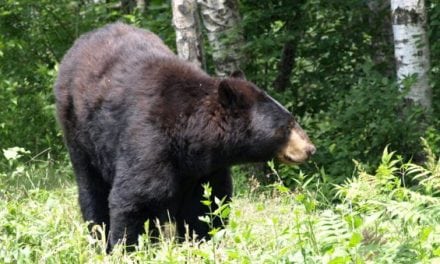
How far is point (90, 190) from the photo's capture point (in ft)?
23.4

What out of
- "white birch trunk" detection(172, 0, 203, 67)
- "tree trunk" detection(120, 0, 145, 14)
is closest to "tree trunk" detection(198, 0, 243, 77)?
"white birch trunk" detection(172, 0, 203, 67)

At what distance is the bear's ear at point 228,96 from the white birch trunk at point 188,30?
201 cm

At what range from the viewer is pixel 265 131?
6348mm

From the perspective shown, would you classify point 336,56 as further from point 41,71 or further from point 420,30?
point 41,71

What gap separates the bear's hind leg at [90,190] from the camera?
7.07 m

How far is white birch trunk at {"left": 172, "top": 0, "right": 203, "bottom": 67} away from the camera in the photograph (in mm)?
8242

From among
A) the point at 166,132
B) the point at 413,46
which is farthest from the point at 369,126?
the point at 166,132

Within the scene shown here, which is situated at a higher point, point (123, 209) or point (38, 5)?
point (38, 5)

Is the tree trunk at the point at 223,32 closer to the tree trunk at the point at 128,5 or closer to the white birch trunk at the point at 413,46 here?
the white birch trunk at the point at 413,46

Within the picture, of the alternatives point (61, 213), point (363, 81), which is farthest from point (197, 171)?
point (363, 81)

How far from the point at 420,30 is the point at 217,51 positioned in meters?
2.31

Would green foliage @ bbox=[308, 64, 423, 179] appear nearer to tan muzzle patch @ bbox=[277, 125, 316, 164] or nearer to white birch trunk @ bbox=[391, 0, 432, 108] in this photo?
white birch trunk @ bbox=[391, 0, 432, 108]

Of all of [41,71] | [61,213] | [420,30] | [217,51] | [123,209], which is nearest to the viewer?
[123,209]

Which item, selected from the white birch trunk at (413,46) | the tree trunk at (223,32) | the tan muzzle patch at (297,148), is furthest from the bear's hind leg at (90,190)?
the white birch trunk at (413,46)
